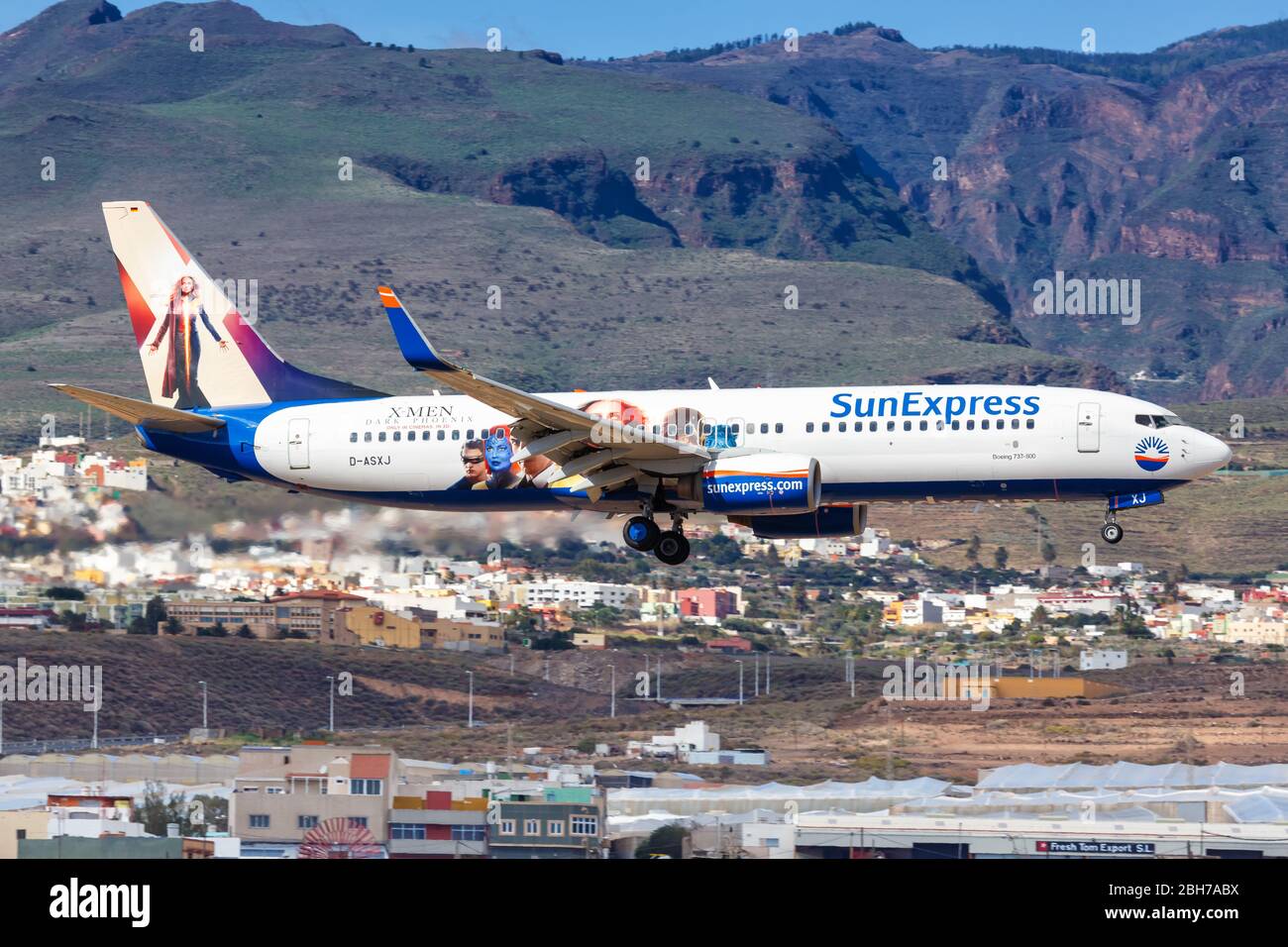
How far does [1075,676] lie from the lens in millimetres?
92000

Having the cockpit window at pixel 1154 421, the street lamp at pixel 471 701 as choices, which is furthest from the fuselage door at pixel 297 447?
the street lamp at pixel 471 701

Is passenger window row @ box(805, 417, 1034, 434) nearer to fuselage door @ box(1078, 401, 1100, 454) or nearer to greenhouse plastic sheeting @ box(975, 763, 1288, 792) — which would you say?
fuselage door @ box(1078, 401, 1100, 454)

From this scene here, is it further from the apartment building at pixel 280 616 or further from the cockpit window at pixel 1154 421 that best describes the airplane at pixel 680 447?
the apartment building at pixel 280 616

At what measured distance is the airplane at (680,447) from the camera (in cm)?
4719

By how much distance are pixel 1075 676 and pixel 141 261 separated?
51.5 m

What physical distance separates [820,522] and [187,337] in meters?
19.0

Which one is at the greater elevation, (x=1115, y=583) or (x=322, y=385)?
(x=322, y=385)

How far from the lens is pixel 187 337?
56000 millimetres

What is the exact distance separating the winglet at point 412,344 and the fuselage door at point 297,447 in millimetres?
10017

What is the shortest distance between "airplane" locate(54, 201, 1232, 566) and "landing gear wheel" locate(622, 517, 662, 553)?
0.05 metres

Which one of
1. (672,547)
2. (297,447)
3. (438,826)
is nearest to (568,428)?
(672,547)

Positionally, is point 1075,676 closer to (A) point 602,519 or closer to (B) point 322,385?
(A) point 602,519

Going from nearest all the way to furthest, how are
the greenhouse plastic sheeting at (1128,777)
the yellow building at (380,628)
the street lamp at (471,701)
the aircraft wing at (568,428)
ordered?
the aircraft wing at (568,428) → the greenhouse plastic sheeting at (1128,777) → the street lamp at (471,701) → the yellow building at (380,628)
